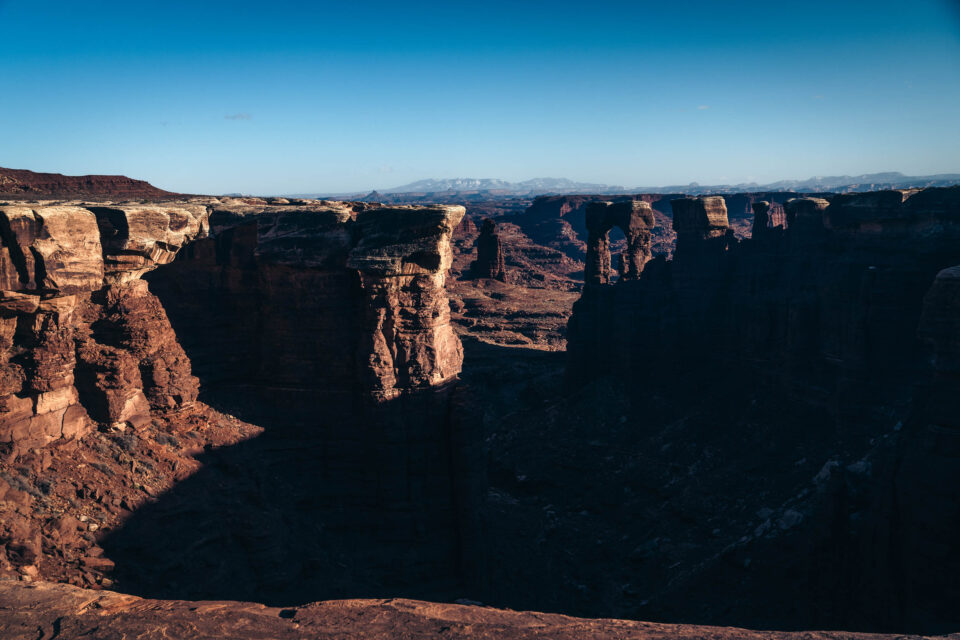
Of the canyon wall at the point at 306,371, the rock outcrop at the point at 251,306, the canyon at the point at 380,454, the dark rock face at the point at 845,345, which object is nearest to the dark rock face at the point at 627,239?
the dark rock face at the point at 845,345

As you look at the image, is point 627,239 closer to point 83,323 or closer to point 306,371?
point 306,371

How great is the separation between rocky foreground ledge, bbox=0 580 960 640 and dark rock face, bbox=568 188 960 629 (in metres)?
8.77

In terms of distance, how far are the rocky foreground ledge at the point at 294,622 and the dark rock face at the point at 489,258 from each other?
6127cm

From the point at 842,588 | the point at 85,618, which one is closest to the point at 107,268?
the point at 85,618

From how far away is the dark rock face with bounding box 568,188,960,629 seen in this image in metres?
15.2

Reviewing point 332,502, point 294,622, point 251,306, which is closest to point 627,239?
point 251,306

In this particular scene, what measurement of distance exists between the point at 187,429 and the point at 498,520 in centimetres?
1101

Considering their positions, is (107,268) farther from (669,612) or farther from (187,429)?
(669,612)

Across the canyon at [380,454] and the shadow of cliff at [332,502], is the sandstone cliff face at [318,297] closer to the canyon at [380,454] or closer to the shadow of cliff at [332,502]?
the canyon at [380,454]

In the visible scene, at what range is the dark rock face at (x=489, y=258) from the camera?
70.1 metres

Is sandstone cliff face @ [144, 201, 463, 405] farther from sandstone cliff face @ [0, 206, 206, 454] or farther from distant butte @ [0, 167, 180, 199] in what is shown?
distant butte @ [0, 167, 180, 199]

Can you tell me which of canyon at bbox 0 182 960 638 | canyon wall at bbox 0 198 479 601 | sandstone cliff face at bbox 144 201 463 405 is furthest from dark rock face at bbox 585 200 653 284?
sandstone cliff face at bbox 144 201 463 405

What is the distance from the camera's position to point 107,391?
45.3 ft

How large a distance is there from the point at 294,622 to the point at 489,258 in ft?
205
